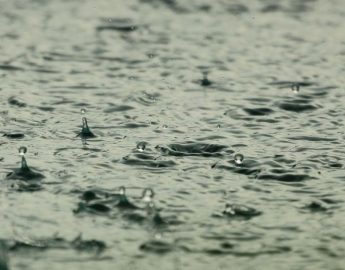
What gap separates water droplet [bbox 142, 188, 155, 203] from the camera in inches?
238

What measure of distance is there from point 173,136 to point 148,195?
1456 millimetres

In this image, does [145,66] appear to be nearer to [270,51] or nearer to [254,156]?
A: [270,51]

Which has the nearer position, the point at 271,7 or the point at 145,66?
the point at 145,66

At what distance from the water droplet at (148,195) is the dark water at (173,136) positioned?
51 millimetres

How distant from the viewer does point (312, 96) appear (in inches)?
341

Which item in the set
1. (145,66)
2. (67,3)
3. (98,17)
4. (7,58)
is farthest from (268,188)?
(67,3)

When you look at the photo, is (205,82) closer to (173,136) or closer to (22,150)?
(173,136)

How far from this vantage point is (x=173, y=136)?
748cm

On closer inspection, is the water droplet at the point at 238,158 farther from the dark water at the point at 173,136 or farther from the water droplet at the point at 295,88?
the water droplet at the point at 295,88

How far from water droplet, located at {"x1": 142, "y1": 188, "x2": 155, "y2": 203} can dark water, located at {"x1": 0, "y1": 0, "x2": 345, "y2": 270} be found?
51 millimetres

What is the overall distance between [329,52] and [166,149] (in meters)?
3.68

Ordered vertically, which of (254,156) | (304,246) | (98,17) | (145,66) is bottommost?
(304,246)

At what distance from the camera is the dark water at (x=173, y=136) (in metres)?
5.45

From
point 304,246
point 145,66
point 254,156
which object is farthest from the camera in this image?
point 145,66
